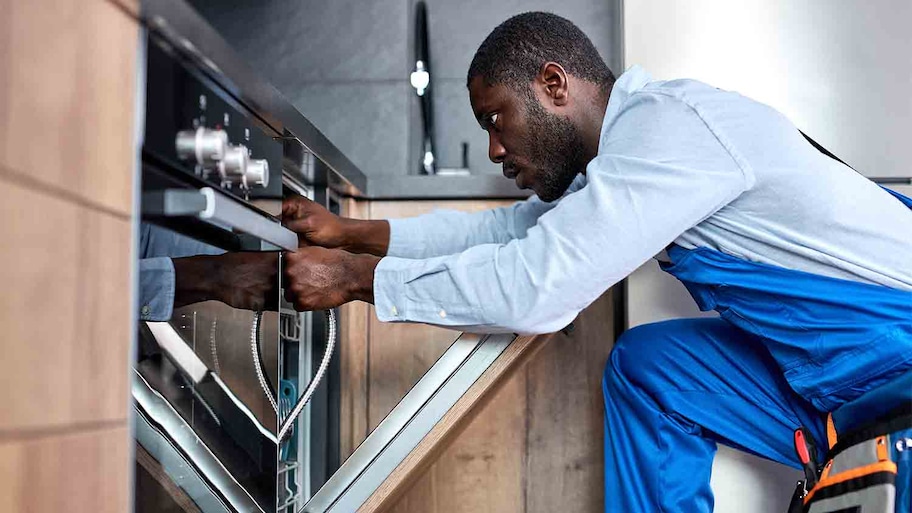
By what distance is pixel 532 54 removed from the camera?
1.63m

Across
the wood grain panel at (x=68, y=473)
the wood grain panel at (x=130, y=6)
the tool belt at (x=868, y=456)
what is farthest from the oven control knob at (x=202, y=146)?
the tool belt at (x=868, y=456)

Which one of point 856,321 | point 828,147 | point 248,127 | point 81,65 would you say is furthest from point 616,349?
point 81,65

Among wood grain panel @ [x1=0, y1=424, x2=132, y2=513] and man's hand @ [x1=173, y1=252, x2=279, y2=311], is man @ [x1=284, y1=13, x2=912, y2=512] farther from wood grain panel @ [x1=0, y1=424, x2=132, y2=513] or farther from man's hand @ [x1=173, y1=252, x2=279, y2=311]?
wood grain panel @ [x1=0, y1=424, x2=132, y2=513]

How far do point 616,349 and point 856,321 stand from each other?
0.46 metres

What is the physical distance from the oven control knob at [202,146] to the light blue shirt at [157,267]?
70 mm

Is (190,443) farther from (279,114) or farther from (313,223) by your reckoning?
(313,223)

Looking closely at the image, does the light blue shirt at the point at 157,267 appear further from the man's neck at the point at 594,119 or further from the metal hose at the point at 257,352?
the man's neck at the point at 594,119

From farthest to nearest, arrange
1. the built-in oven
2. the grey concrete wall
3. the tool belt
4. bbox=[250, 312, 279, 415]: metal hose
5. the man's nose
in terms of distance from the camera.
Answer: the grey concrete wall → the man's nose → the tool belt → bbox=[250, 312, 279, 415]: metal hose → the built-in oven

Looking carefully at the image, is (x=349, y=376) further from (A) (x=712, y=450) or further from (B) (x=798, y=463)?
(B) (x=798, y=463)

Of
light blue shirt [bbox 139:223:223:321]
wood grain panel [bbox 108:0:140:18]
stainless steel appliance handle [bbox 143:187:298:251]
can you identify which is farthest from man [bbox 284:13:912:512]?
wood grain panel [bbox 108:0:140:18]

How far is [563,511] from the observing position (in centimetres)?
193

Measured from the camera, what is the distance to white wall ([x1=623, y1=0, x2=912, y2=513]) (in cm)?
183

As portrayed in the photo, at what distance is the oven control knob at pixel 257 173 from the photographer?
1.00 m

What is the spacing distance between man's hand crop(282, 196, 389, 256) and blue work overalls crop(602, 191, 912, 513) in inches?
18.8
